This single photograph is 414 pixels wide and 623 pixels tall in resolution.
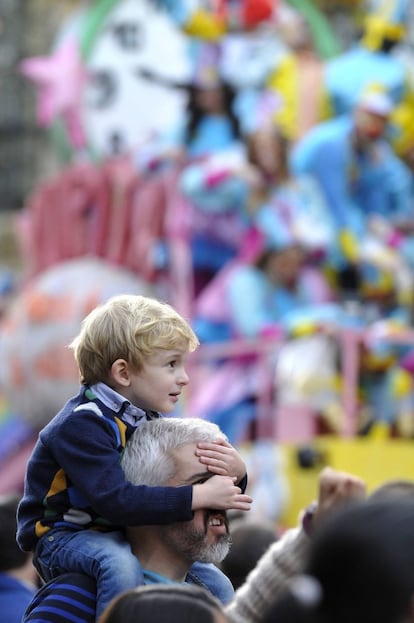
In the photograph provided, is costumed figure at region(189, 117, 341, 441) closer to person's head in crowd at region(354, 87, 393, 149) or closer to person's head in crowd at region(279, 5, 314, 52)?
Result: person's head in crowd at region(354, 87, 393, 149)

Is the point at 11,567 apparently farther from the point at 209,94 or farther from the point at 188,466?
the point at 209,94

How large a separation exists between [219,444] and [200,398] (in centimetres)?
636

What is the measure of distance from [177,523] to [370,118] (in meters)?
6.54

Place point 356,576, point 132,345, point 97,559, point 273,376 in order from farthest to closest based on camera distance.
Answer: point 273,376
point 132,345
point 97,559
point 356,576

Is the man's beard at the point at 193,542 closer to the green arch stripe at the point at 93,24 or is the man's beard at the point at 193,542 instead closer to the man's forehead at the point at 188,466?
the man's forehead at the point at 188,466

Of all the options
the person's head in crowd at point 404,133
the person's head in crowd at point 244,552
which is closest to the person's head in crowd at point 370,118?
the person's head in crowd at point 404,133

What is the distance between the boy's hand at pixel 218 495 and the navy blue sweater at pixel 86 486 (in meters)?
0.02

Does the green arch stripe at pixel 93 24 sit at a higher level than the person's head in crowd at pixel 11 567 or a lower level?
higher

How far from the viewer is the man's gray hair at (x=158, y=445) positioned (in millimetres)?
2453

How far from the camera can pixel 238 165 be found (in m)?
9.31

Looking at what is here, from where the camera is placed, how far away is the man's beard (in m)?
2.43

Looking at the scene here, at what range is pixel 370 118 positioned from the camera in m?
8.73

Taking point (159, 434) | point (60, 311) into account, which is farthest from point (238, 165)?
point (159, 434)

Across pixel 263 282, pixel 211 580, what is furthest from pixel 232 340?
pixel 211 580
